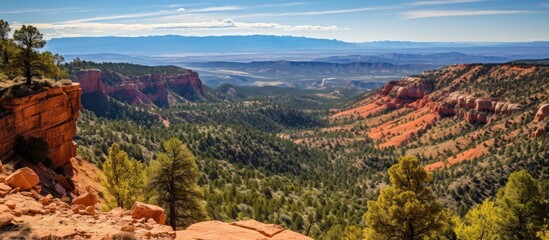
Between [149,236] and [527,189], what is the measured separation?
29.2m

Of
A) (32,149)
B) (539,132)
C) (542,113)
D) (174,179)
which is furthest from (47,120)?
(542,113)

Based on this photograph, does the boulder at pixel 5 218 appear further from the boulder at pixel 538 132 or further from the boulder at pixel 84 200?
the boulder at pixel 538 132

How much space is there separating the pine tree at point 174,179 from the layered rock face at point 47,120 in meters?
16.5

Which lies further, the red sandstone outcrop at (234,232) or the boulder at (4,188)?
the boulder at (4,188)

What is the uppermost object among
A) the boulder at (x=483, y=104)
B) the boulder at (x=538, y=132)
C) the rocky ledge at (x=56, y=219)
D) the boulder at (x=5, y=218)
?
the boulder at (x=5, y=218)

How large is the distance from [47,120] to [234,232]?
105 ft

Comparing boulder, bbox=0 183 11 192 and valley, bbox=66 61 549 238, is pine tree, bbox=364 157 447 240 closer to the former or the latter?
boulder, bbox=0 183 11 192

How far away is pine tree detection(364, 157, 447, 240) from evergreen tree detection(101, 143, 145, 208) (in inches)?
962

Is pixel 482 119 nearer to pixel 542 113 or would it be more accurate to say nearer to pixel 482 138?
pixel 482 138

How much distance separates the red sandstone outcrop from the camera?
24.1 meters

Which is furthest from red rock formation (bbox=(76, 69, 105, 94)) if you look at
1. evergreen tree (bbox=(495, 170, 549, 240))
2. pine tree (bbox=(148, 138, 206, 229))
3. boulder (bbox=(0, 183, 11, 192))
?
evergreen tree (bbox=(495, 170, 549, 240))

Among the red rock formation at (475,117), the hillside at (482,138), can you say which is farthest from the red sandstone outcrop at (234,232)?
the red rock formation at (475,117)

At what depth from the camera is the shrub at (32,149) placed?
→ 4222cm

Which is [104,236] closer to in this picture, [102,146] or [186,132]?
[102,146]
